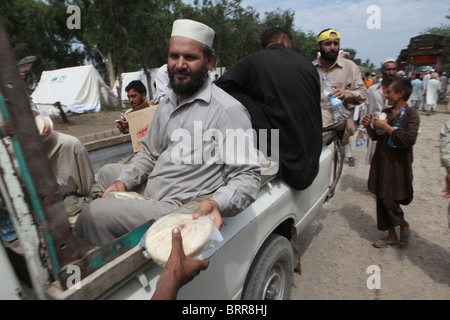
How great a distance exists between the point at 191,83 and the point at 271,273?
1491mm

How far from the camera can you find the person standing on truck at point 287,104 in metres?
2.23

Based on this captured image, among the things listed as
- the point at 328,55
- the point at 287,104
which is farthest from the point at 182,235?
the point at 328,55

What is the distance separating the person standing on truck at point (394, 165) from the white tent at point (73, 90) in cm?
1551

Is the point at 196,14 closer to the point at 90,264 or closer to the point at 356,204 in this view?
the point at 356,204

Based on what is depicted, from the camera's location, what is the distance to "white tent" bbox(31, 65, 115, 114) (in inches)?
608

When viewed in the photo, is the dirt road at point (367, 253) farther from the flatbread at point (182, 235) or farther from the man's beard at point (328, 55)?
the man's beard at point (328, 55)

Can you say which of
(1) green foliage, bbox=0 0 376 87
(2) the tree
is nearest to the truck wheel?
(1) green foliage, bbox=0 0 376 87

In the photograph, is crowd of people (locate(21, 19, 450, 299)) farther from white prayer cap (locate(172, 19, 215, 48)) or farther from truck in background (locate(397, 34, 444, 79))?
truck in background (locate(397, 34, 444, 79))

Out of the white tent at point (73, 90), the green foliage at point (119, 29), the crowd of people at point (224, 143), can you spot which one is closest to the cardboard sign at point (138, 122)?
the crowd of people at point (224, 143)

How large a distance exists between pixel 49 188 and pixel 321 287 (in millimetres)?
2534

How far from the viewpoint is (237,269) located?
170cm

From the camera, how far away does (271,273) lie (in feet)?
7.14

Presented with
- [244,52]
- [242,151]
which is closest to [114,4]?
[242,151]

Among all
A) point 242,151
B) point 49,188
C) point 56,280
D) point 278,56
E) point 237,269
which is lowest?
point 237,269
